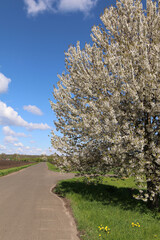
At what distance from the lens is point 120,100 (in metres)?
9.56

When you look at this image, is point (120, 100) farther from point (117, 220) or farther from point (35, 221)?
point (35, 221)

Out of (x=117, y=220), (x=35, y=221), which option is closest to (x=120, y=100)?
(x=117, y=220)

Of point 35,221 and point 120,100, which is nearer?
point 35,221

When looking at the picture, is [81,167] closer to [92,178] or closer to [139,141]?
[92,178]

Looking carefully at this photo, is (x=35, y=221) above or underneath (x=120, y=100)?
underneath

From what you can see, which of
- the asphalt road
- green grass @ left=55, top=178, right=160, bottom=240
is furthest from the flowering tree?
the asphalt road

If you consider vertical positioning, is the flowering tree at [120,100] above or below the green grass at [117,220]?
above

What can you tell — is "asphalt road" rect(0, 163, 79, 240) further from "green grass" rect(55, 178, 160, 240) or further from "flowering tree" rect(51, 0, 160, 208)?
"flowering tree" rect(51, 0, 160, 208)

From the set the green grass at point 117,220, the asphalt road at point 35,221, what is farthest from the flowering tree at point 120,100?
the asphalt road at point 35,221

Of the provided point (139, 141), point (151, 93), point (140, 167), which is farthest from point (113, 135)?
point (151, 93)

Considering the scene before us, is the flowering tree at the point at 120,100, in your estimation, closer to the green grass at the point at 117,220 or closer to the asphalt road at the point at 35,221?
the green grass at the point at 117,220

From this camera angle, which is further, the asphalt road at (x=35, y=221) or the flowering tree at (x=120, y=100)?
the flowering tree at (x=120, y=100)

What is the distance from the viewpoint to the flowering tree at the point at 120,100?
28.5ft

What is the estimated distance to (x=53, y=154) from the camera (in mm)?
12195
